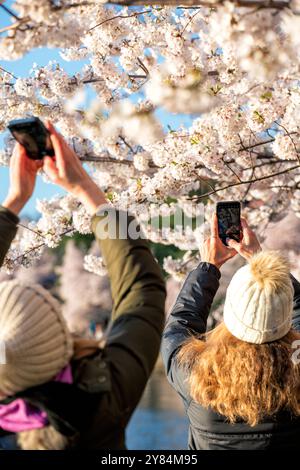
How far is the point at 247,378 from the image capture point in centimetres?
247

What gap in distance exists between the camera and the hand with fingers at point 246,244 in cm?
304

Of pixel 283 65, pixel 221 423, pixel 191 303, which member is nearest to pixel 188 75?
pixel 283 65

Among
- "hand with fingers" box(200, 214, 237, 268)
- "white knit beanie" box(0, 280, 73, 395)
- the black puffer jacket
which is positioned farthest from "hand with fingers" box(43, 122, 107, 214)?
"hand with fingers" box(200, 214, 237, 268)

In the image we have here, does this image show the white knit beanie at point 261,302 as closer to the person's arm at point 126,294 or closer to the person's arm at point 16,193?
the person's arm at point 126,294

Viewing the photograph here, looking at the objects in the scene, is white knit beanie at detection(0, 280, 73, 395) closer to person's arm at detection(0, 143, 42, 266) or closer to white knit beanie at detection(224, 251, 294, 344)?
person's arm at detection(0, 143, 42, 266)

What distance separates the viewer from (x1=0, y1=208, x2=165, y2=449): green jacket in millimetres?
1815

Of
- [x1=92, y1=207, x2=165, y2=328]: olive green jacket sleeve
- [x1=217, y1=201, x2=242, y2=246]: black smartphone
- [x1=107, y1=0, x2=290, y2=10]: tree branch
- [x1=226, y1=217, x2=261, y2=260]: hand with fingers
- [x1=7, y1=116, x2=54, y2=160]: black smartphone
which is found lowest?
[x1=92, y1=207, x2=165, y2=328]: olive green jacket sleeve

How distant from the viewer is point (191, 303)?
9.37ft

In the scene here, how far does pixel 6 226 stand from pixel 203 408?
969mm

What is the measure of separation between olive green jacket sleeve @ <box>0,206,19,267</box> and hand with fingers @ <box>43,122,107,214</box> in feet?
0.50

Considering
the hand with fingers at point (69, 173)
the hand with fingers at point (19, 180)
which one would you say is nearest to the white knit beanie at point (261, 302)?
the hand with fingers at point (69, 173)

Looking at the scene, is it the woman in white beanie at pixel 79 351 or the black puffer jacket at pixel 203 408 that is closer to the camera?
the woman in white beanie at pixel 79 351

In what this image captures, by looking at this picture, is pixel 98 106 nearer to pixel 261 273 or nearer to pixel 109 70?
pixel 109 70
